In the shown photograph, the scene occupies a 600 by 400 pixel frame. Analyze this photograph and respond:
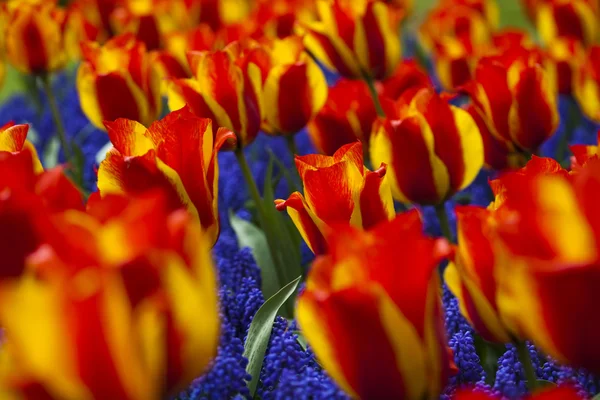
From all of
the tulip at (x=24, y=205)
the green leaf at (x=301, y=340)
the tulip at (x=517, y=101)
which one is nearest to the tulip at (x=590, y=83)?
the tulip at (x=517, y=101)

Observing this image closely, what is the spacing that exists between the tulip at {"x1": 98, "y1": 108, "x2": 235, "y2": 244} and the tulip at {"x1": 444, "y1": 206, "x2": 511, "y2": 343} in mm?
205

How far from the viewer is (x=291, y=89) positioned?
0.99 metres

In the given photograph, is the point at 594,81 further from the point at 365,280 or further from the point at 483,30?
the point at 365,280

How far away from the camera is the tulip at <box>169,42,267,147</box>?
89 centimetres

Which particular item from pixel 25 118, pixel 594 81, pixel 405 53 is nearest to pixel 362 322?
pixel 594 81

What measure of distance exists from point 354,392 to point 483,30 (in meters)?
1.44

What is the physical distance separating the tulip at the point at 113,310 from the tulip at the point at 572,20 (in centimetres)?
127

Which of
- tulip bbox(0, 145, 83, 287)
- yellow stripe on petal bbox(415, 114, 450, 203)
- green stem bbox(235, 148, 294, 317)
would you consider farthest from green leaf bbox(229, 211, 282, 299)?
tulip bbox(0, 145, 83, 287)

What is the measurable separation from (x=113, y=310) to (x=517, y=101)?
654 mm

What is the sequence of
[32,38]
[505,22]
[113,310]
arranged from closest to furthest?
[113,310]
[32,38]
[505,22]

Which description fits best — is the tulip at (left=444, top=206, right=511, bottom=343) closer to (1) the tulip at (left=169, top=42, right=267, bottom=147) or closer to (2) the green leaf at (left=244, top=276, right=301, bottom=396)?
(2) the green leaf at (left=244, top=276, right=301, bottom=396)

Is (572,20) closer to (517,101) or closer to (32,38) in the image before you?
(517,101)

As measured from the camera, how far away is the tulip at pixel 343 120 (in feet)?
3.42

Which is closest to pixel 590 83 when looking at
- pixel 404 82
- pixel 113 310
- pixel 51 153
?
pixel 404 82
